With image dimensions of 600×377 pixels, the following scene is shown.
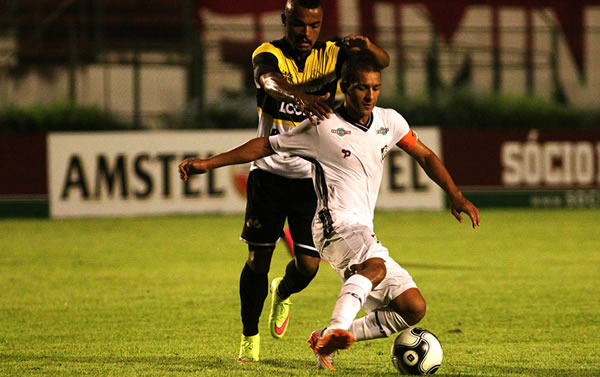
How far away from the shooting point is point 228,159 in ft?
15.9

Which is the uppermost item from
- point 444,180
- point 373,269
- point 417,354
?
point 444,180

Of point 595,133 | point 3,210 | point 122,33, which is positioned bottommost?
point 3,210

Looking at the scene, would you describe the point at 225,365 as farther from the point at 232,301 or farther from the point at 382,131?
the point at 232,301

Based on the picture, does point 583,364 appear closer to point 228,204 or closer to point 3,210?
point 228,204

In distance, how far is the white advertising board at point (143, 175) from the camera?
48.0 feet

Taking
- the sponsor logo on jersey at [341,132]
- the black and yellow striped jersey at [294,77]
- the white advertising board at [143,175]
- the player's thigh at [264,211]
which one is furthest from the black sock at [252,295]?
the white advertising board at [143,175]

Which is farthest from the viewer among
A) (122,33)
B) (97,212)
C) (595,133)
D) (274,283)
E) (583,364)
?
(122,33)

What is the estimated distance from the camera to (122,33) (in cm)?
1883

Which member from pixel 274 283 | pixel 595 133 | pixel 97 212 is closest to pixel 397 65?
pixel 595 133

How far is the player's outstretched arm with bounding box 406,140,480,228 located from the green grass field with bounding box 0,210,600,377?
80 cm

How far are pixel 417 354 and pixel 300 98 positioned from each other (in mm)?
1365

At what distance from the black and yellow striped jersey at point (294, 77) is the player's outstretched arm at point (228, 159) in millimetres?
554

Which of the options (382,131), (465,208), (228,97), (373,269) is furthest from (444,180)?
(228,97)

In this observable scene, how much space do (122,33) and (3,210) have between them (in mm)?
5255
